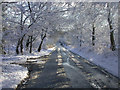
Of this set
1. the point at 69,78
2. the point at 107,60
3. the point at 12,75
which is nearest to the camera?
the point at 69,78

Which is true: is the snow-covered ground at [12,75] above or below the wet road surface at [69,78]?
above

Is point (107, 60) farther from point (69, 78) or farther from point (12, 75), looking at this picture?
point (12, 75)

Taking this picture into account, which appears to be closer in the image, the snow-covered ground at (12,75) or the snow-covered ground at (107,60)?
the snow-covered ground at (12,75)

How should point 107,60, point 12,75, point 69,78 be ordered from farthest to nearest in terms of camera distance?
point 107,60 → point 12,75 → point 69,78

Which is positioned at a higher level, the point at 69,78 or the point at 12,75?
the point at 12,75

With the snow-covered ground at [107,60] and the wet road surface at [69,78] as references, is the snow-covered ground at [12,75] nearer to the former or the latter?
the wet road surface at [69,78]

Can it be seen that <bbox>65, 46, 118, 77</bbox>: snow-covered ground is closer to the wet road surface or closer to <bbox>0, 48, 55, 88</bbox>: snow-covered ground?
the wet road surface

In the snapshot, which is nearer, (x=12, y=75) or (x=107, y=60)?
(x=12, y=75)

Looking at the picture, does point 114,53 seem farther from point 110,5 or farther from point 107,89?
point 107,89

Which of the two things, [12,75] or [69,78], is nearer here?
[69,78]

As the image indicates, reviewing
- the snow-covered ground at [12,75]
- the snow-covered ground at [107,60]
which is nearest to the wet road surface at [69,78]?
the snow-covered ground at [12,75]

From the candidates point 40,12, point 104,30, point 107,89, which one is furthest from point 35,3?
point 104,30

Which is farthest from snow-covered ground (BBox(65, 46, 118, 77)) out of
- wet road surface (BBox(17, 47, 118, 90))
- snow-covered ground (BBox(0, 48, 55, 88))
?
snow-covered ground (BBox(0, 48, 55, 88))

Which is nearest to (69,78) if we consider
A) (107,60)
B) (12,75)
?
(12,75)
